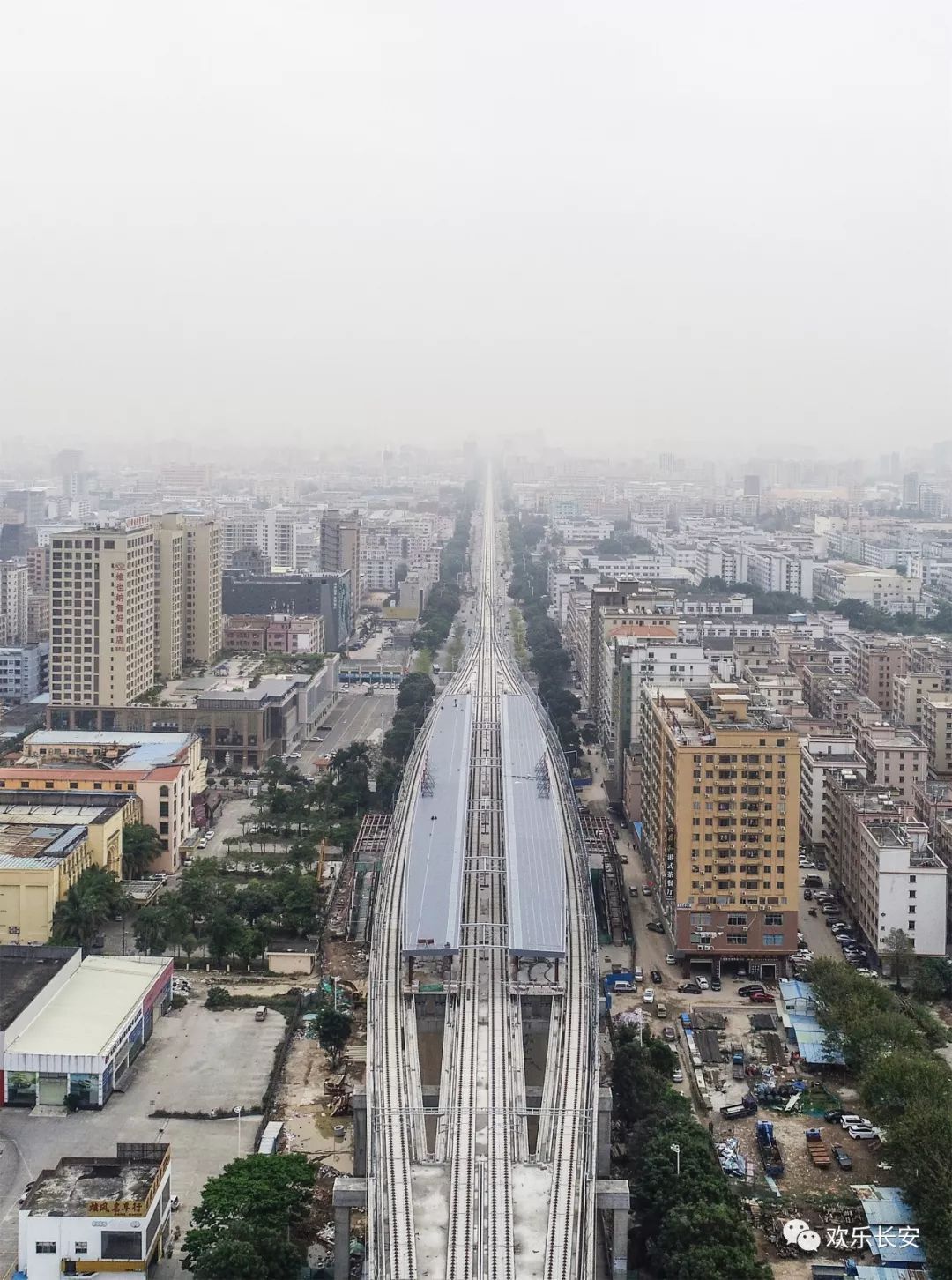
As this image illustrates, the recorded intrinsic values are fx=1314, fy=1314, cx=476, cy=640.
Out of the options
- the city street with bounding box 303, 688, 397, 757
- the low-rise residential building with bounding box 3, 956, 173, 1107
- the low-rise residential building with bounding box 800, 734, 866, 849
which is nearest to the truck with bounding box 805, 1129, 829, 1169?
the low-rise residential building with bounding box 3, 956, 173, 1107

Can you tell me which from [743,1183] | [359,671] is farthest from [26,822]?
[359,671]

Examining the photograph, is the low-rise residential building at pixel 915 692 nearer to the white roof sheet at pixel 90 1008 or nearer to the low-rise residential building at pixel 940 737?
the low-rise residential building at pixel 940 737

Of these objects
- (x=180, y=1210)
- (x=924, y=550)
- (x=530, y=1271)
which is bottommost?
(x=180, y=1210)

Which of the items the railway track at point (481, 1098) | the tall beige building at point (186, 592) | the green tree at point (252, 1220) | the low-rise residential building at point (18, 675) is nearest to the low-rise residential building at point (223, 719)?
the tall beige building at point (186, 592)

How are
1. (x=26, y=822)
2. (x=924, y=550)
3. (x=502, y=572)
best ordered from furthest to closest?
(x=502, y=572) → (x=924, y=550) → (x=26, y=822)

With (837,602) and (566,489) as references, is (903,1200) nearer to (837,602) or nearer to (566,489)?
(837,602)
